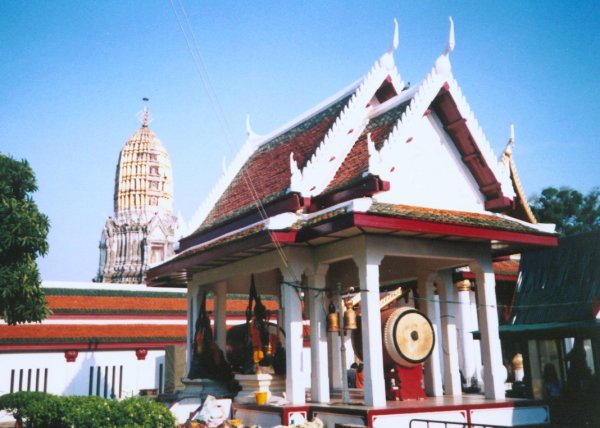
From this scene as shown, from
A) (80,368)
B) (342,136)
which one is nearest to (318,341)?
(342,136)

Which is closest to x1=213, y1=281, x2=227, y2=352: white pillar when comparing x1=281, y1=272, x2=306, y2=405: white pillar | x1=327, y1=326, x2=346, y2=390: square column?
x1=327, y1=326, x2=346, y2=390: square column

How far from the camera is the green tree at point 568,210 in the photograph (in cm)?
5069

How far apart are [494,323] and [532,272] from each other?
Answer: 31.0 ft

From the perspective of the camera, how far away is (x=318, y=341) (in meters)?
13.7

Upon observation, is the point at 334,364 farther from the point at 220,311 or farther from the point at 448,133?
the point at 448,133

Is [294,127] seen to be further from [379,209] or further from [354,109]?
[379,209]

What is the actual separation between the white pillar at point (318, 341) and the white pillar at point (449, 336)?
342 centimetres

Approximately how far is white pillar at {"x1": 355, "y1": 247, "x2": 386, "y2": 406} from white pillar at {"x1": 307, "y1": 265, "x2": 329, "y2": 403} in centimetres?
147

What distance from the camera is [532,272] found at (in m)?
22.9

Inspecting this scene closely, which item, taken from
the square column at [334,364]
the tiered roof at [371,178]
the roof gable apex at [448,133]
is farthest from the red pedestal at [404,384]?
the square column at [334,364]

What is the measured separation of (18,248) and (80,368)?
8042 millimetres

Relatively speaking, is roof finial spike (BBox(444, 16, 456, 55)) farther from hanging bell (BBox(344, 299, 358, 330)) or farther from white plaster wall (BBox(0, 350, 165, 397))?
white plaster wall (BBox(0, 350, 165, 397))

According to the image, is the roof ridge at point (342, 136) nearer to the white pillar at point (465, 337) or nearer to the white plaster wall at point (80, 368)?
the white pillar at point (465, 337)

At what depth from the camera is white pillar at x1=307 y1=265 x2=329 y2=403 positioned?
44.3 ft
